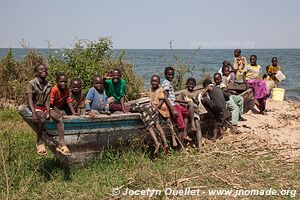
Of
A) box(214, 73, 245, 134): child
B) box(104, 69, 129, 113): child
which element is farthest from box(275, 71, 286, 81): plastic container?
box(104, 69, 129, 113): child

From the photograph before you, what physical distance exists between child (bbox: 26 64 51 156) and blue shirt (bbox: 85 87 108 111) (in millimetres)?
884

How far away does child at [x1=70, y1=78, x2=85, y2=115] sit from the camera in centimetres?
639

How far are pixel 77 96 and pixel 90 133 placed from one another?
84 centimetres

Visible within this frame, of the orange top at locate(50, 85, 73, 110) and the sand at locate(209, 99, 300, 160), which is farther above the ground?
the orange top at locate(50, 85, 73, 110)

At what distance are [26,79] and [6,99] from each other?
906 mm

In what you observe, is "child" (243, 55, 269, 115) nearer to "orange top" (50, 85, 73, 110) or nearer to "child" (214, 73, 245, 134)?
"child" (214, 73, 245, 134)

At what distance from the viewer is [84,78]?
375 inches

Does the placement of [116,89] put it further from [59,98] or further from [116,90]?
[59,98]

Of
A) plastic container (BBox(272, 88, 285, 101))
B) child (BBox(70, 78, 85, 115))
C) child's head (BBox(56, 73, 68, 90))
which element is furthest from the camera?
plastic container (BBox(272, 88, 285, 101))

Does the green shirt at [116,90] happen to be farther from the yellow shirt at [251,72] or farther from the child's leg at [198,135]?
the yellow shirt at [251,72]

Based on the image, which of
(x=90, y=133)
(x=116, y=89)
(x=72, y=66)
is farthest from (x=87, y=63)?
(x=90, y=133)

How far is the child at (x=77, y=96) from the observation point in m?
6.39

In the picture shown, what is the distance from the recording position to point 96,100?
254 inches

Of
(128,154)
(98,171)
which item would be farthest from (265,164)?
(98,171)
